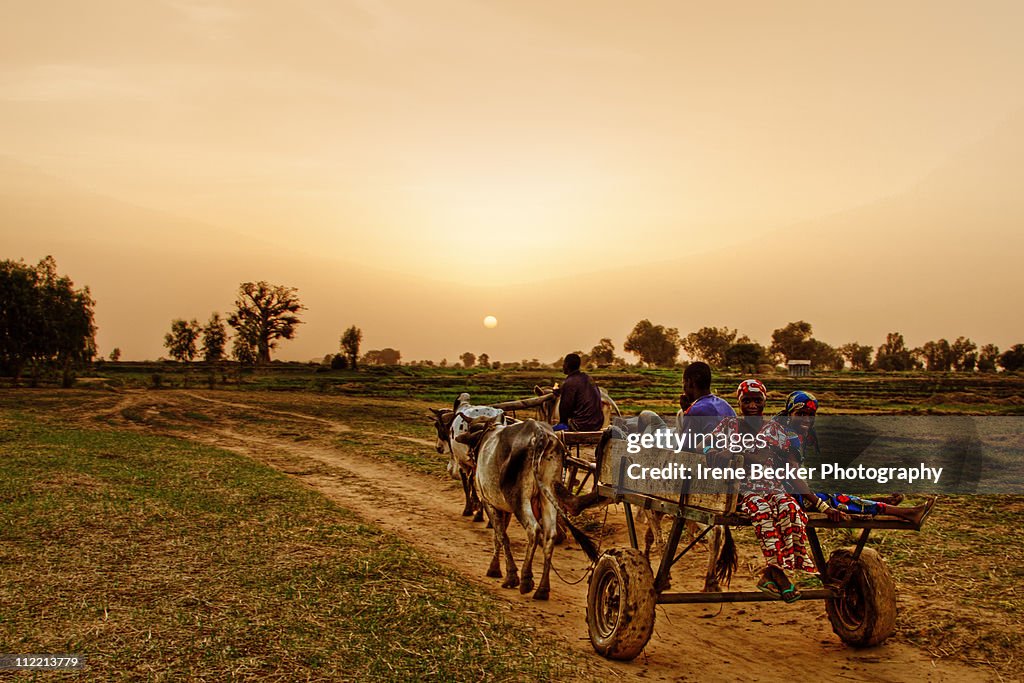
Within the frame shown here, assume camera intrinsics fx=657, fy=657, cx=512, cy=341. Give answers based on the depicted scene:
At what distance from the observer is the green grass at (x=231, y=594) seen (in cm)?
595

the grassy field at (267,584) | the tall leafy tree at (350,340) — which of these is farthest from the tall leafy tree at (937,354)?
the grassy field at (267,584)

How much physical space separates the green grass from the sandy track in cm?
75

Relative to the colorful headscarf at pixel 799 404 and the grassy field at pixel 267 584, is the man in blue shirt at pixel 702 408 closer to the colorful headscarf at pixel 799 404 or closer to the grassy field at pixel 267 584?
the colorful headscarf at pixel 799 404

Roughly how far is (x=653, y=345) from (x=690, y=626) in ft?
458

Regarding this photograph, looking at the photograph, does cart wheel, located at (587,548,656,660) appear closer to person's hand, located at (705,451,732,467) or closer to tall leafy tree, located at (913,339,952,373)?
person's hand, located at (705,451,732,467)

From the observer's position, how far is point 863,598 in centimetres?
692

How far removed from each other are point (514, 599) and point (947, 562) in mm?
6584

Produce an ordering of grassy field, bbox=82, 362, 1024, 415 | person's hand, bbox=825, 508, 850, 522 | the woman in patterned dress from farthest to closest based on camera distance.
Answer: grassy field, bbox=82, 362, 1024, 415
person's hand, bbox=825, 508, 850, 522
the woman in patterned dress

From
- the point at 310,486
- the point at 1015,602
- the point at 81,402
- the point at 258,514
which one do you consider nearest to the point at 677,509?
the point at 1015,602

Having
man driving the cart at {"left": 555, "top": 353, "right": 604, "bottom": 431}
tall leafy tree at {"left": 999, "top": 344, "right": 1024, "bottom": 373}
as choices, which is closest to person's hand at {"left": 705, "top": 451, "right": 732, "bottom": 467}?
man driving the cart at {"left": 555, "top": 353, "right": 604, "bottom": 431}

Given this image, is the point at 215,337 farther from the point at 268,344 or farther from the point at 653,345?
the point at 653,345

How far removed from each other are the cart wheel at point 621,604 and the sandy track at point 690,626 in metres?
0.22

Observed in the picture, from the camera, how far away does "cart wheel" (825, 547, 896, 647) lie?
22.1ft

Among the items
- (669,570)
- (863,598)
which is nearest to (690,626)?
(669,570)
